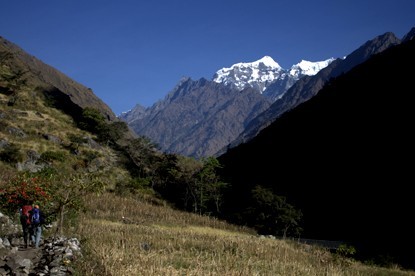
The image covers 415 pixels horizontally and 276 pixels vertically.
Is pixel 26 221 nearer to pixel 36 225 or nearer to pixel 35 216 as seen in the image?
pixel 35 216

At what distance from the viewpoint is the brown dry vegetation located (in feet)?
42.4

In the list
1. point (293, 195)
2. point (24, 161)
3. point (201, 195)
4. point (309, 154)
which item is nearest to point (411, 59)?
point (309, 154)

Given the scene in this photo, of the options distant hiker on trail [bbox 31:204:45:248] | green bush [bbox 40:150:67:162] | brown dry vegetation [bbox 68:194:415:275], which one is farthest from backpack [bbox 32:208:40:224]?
green bush [bbox 40:150:67:162]

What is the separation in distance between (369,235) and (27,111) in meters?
72.3

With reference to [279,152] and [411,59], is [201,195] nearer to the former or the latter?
[279,152]

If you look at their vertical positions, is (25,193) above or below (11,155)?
below

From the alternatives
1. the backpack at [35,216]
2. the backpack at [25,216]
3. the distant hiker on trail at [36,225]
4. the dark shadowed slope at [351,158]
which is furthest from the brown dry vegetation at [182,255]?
the dark shadowed slope at [351,158]

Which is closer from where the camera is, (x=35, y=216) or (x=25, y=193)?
(x=35, y=216)

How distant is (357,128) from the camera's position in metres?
106

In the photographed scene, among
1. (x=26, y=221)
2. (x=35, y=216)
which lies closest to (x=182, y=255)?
(x=35, y=216)

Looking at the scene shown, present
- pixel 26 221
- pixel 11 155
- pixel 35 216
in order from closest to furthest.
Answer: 1. pixel 35 216
2. pixel 26 221
3. pixel 11 155

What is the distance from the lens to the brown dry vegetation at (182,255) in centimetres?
1293

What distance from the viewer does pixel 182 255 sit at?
18.9m

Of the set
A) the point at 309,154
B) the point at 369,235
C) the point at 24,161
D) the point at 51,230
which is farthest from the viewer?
the point at 309,154
